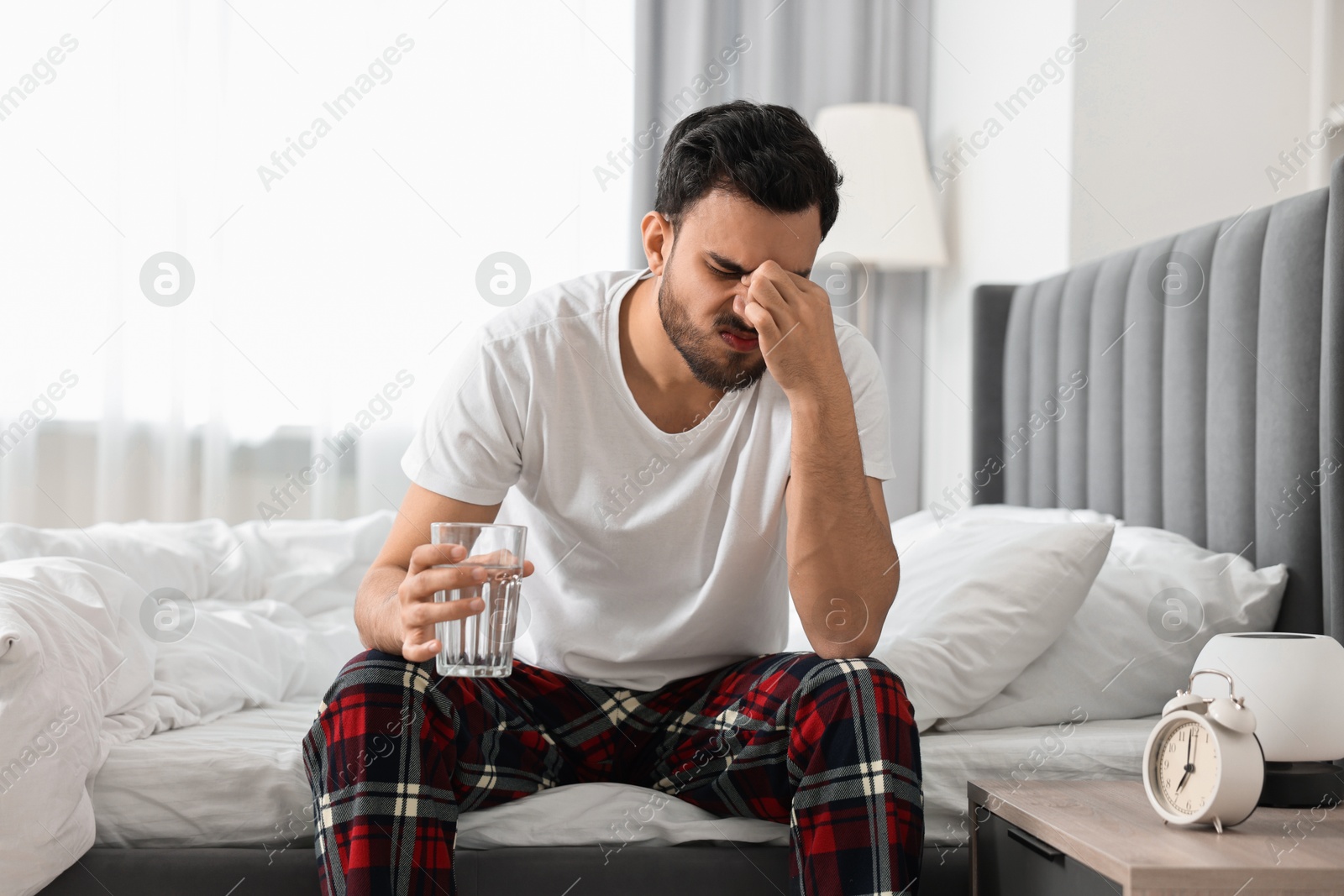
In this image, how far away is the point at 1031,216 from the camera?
2441mm

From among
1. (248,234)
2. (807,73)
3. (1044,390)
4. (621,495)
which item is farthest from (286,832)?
(807,73)

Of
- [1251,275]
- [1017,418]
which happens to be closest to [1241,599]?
[1251,275]

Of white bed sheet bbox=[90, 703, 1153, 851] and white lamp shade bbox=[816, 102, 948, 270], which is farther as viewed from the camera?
white lamp shade bbox=[816, 102, 948, 270]

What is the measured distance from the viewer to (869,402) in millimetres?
1397

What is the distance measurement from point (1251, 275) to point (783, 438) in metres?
0.81

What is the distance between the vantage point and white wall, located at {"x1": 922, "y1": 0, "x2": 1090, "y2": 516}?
7.68ft

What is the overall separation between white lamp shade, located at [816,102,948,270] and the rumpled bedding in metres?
1.35

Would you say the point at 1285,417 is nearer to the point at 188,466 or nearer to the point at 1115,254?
the point at 1115,254

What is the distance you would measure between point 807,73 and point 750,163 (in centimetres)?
184

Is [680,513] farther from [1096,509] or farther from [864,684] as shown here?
[1096,509]

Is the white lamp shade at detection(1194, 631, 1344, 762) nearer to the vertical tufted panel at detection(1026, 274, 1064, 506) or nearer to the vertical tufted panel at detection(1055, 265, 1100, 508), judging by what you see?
the vertical tufted panel at detection(1055, 265, 1100, 508)

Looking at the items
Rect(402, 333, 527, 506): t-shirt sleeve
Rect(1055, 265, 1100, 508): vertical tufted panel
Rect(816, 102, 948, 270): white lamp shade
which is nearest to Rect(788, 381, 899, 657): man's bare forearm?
Rect(402, 333, 527, 506): t-shirt sleeve

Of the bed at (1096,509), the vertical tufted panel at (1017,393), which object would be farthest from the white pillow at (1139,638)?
the vertical tufted panel at (1017,393)

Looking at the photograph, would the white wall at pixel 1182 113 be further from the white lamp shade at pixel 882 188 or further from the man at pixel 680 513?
the man at pixel 680 513
